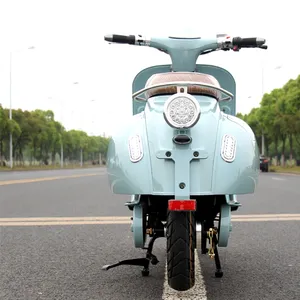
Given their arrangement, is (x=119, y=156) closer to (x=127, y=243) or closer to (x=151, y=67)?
(x=151, y=67)

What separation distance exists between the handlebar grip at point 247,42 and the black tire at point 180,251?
1.85 meters

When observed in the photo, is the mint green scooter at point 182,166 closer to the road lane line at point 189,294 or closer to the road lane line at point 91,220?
the road lane line at point 189,294

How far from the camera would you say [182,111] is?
331cm

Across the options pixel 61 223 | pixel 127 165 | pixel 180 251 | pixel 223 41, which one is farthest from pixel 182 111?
pixel 61 223

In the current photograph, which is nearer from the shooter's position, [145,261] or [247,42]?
[145,261]

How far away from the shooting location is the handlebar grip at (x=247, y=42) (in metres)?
4.34

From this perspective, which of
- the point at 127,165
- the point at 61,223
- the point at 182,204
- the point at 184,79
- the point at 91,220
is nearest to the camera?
the point at 182,204

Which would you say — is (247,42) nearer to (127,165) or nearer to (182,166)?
(182,166)

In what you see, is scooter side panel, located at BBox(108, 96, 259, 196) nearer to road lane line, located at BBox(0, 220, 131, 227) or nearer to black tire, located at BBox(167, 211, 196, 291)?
black tire, located at BBox(167, 211, 196, 291)

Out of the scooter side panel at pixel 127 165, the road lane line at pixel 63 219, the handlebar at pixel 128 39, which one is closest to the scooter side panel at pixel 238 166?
the scooter side panel at pixel 127 165

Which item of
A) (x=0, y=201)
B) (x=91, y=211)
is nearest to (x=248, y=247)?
(x=91, y=211)

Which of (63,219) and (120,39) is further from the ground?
(120,39)

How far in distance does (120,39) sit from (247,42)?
3.80 ft

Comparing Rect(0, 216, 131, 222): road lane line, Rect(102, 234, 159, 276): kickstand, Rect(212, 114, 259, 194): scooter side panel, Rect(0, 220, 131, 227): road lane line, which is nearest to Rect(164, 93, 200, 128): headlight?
Rect(212, 114, 259, 194): scooter side panel
